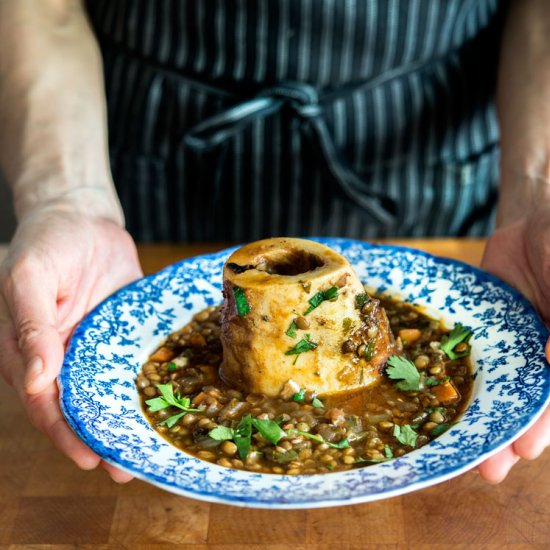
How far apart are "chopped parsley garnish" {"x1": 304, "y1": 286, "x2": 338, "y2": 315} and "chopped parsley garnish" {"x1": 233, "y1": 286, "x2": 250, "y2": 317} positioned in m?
0.20

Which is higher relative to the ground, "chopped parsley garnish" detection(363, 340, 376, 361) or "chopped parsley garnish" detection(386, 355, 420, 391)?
"chopped parsley garnish" detection(363, 340, 376, 361)

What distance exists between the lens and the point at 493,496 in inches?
106

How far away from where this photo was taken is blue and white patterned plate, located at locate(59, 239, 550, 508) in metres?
2.23

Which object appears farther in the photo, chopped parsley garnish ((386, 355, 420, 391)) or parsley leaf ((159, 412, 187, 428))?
chopped parsley garnish ((386, 355, 420, 391))

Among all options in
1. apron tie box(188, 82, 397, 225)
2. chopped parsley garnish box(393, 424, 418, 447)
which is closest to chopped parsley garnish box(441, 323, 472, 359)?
chopped parsley garnish box(393, 424, 418, 447)

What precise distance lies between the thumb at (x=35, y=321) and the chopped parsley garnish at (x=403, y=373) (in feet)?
3.57

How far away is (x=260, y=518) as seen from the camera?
8.63 feet

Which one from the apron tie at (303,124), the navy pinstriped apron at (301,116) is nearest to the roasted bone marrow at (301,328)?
the apron tie at (303,124)

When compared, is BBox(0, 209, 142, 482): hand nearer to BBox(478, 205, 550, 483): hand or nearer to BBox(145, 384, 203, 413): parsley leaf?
BBox(145, 384, 203, 413): parsley leaf

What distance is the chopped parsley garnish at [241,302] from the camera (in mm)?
2744

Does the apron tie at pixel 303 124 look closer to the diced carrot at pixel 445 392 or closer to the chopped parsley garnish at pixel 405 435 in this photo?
the diced carrot at pixel 445 392

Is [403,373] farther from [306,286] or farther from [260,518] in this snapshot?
[260,518]

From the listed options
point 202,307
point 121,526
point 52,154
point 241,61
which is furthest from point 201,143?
point 121,526

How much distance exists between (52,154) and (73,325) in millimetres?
1037
